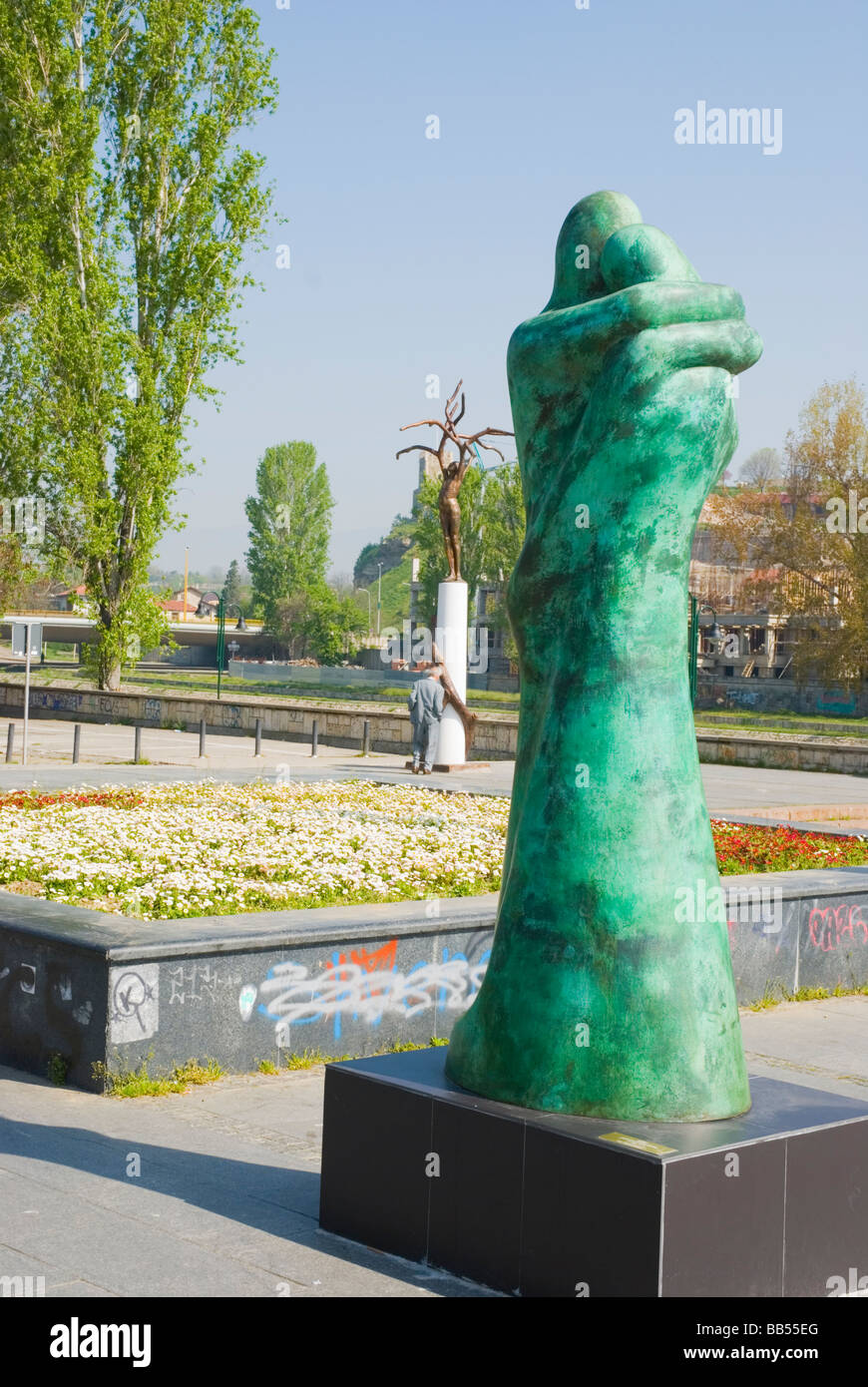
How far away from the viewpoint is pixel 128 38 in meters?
29.6

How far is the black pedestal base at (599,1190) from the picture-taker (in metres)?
3.83

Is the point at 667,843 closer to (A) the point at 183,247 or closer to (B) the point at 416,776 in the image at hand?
(B) the point at 416,776

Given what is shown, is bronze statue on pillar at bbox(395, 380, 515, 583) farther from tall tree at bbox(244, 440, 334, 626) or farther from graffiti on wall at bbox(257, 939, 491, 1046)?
tall tree at bbox(244, 440, 334, 626)

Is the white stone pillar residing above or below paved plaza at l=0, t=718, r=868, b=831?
above

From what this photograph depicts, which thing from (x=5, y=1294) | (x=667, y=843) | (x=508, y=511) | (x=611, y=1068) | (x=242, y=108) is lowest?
(x=5, y=1294)

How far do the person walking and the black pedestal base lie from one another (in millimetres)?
14491

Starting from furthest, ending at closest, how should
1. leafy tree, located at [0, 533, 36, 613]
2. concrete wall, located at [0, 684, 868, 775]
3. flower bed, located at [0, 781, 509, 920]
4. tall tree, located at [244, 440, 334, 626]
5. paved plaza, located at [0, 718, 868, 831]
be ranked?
1. tall tree, located at [244, 440, 334, 626]
2. leafy tree, located at [0, 533, 36, 613]
3. concrete wall, located at [0, 684, 868, 775]
4. paved plaza, located at [0, 718, 868, 831]
5. flower bed, located at [0, 781, 509, 920]

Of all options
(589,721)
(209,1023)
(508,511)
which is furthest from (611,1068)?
(508,511)

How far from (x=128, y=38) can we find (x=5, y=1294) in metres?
30.0

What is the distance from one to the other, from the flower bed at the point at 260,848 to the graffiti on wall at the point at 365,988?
3.89 feet

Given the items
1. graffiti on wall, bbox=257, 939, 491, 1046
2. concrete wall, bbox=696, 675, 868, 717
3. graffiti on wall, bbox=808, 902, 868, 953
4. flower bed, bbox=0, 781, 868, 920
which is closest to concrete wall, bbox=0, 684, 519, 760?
flower bed, bbox=0, 781, 868, 920

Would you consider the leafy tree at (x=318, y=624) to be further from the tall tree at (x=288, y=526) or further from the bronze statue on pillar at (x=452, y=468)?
the bronze statue on pillar at (x=452, y=468)

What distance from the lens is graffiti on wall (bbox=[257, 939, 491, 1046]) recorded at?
6844 mm
